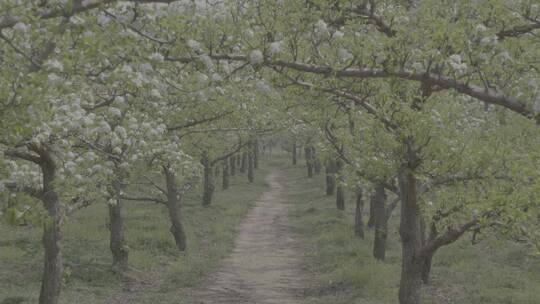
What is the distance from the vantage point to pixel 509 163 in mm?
10570

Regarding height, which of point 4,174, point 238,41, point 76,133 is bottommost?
point 4,174

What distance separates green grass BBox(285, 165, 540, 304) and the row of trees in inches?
90.1

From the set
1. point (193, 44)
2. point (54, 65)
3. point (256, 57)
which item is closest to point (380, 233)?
point (256, 57)

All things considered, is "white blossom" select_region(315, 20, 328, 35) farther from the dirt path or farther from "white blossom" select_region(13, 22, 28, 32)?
the dirt path

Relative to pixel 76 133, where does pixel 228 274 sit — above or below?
below

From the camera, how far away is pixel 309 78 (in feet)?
35.8

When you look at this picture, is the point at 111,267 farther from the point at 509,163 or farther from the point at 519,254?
the point at 519,254

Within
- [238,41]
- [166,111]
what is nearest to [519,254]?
[166,111]

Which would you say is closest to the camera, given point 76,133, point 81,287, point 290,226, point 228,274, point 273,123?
point 76,133

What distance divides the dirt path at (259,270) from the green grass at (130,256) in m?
0.65

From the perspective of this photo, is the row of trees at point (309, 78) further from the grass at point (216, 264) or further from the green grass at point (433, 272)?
the green grass at point (433, 272)

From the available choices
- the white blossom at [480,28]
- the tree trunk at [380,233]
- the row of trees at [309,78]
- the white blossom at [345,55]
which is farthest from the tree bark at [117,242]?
the white blossom at [480,28]

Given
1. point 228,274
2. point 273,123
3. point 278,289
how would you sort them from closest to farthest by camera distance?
point 278,289 → point 228,274 → point 273,123

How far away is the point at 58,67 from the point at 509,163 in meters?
8.24
